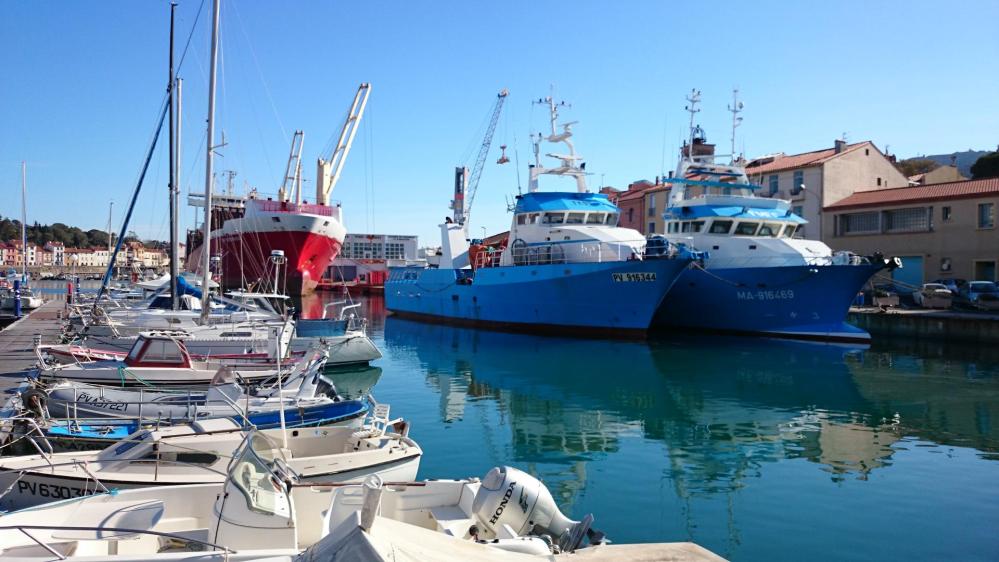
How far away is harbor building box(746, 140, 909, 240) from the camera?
41.6m

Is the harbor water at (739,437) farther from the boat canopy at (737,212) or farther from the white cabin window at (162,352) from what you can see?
the boat canopy at (737,212)

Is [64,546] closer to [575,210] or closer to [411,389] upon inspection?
[411,389]

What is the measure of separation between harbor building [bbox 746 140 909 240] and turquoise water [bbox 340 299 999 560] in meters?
18.2

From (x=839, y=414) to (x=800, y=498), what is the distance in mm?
6629

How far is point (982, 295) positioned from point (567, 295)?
1826cm

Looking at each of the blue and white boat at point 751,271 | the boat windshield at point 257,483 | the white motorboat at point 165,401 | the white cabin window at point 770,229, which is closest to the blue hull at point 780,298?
the blue and white boat at point 751,271

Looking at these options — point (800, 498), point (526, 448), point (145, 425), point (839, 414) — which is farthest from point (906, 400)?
point (145, 425)

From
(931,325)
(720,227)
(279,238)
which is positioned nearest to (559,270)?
(720,227)

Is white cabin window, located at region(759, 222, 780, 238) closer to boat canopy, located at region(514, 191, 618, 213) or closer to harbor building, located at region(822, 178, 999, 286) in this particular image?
boat canopy, located at region(514, 191, 618, 213)

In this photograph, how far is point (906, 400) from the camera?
17031 millimetres

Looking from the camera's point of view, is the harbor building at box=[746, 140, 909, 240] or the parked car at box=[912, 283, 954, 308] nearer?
the parked car at box=[912, 283, 954, 308]

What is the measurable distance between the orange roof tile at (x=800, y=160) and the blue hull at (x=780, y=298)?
1753 cm

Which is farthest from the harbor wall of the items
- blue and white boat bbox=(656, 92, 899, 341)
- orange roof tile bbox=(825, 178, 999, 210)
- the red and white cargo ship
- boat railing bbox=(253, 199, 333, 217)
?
boat railing bbox=(253, 199, 333, 217)

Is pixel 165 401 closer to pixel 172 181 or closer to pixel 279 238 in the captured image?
pixel 172 181
